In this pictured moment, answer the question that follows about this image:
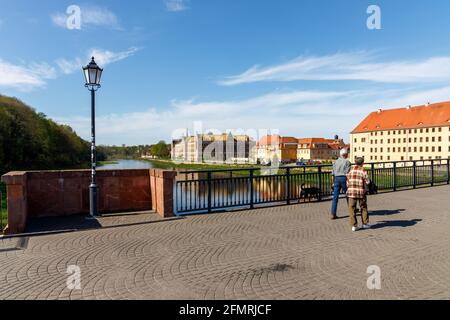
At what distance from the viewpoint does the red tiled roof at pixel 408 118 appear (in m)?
77.5

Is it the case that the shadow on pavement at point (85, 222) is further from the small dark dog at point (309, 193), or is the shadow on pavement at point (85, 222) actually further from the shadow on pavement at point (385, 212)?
the shadow on pavement at point (385, 212)

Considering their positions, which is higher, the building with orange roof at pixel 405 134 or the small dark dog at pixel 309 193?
the building with orange roof at pixel 405 134

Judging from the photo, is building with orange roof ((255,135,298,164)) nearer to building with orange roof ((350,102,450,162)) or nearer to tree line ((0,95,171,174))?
building with orange roof ((350,102,450,162))

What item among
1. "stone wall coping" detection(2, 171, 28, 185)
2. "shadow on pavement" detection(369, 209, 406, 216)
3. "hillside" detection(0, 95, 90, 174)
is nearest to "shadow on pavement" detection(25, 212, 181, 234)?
"stone wall coping" detection(2, 171, 28, 185)

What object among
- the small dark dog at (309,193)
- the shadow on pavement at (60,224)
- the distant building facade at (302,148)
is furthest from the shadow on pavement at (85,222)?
the distant building facade at (302,148)

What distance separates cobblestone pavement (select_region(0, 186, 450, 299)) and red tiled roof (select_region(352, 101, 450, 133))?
8375 cm

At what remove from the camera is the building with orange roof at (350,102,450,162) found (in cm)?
7627

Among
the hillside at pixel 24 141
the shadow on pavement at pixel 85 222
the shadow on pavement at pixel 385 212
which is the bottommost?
the shadow on pavement at pixel 385 212

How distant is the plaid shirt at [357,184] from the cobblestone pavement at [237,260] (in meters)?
0.78

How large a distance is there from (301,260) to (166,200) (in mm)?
4346

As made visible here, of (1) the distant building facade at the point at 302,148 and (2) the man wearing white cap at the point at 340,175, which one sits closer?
(2) the man wearing white cap at the point at 340,175

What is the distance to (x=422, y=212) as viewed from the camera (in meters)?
8.86
